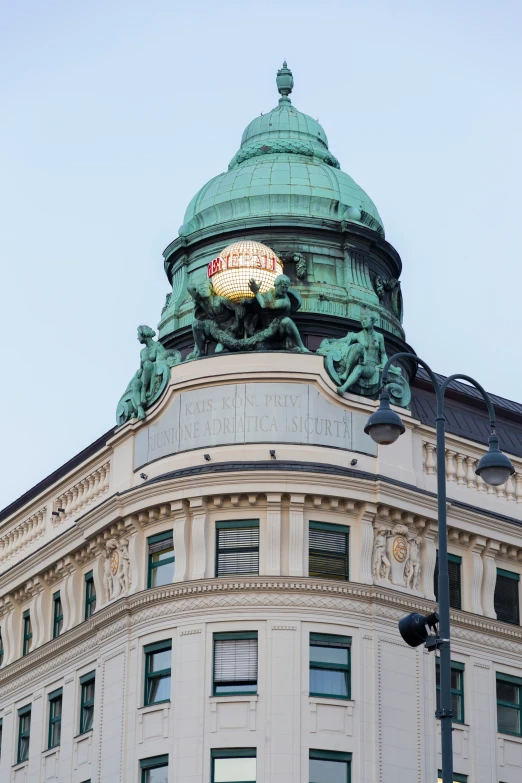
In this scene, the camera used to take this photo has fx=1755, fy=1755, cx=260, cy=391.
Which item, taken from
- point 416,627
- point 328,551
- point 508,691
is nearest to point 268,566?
point 328,551

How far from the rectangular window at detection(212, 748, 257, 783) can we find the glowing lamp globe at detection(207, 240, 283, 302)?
12.5 meters

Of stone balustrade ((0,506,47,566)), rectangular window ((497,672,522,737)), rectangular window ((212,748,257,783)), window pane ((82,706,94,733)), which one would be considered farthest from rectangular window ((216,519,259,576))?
stone balustrade ((0,506,47,566))

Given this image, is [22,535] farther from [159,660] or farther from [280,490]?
[280,490]

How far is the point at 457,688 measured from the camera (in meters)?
47.3

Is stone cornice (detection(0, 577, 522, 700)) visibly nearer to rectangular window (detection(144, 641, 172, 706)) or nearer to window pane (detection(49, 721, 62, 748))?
rectangular window (detection(144, 641, 172, 706))

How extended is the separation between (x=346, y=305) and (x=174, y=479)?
373 inches

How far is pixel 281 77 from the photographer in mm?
61062

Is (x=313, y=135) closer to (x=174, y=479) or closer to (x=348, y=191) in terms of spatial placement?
(x=348, y=191)

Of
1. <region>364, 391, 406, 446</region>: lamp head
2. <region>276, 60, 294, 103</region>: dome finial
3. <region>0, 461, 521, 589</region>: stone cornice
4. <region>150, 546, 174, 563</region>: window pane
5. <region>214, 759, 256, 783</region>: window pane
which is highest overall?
<region>276, 60, 294, 103</region>: dome finial

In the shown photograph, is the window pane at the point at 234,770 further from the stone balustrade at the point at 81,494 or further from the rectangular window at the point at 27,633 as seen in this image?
the rectangular window at the point at 27,633

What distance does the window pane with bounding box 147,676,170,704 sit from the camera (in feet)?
149

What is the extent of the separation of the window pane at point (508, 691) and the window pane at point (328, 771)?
6.28 metres

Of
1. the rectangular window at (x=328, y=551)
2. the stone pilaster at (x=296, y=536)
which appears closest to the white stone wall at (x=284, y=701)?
the stone pilaster at (x=296, y=536)

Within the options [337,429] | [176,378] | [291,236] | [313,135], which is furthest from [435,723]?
[313,135]
